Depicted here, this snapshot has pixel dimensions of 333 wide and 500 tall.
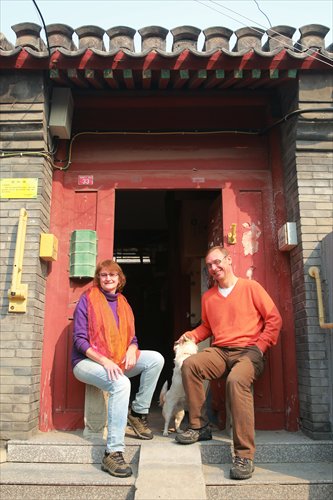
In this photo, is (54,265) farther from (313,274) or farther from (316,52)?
(316,52)

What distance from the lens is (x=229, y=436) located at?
3.91 meters

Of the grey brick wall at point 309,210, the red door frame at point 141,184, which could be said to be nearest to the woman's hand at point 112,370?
the red door frame at point 141,184

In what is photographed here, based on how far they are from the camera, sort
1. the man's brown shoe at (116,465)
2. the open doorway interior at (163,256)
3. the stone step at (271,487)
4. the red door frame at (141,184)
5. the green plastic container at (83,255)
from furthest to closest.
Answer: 1. the open doorway interior at (163,256)
2. the red door frame at (141,184)
3. the green plastic container at (83,255)
4. the man's brown shoe at (116,465)
5. the stone step at (271,487)

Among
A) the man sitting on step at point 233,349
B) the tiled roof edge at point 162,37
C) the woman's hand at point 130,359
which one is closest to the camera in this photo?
the man sitting on step at point 233,349

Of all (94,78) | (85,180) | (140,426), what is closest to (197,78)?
(94,78)

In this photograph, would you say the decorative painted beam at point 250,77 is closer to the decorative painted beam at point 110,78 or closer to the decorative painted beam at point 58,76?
the decorative painted beam at point 110,78

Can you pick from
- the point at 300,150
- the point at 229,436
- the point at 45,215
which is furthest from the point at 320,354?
the point at 45,215

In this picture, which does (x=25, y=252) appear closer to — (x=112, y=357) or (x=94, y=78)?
(x=112, y=357)

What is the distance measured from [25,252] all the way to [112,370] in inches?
54.6

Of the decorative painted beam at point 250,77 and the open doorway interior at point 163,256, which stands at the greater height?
the decorative painted beam at point 250,77

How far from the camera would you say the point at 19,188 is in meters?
4.29

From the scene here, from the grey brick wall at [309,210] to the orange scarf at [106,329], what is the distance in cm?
158

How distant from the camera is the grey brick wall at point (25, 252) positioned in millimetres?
3848

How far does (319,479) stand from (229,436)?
0.88 meters
